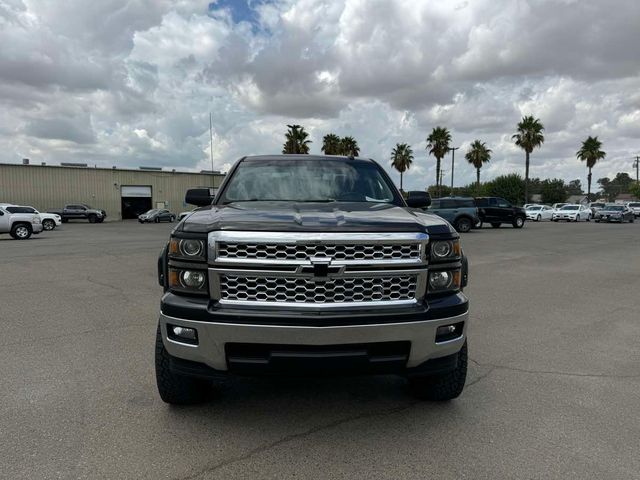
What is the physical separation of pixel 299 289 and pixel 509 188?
82800 mm

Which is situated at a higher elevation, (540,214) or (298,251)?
(298,251)

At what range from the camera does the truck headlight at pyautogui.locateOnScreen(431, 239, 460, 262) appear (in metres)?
2.91

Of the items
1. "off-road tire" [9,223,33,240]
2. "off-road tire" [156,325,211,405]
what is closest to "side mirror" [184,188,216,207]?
"off-road tire" [156,325,211,405]

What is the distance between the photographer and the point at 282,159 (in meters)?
4.66

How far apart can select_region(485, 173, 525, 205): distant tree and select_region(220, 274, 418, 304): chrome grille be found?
262 ft

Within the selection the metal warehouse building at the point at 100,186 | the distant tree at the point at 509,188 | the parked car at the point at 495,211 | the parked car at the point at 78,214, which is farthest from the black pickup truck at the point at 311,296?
the distant tree at the point at 509,188

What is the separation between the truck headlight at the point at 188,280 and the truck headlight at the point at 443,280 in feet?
4.52

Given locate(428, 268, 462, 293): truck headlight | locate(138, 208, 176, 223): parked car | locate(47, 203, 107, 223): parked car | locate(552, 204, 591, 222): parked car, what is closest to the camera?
locate(428, 268, 462, 293): truck headlight

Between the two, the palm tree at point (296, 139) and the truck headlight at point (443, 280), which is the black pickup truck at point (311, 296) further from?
the palm tree at point (296, 139)

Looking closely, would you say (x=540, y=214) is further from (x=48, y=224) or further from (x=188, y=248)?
(x=188, y=248)

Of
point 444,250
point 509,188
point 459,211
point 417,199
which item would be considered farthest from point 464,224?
point 509,188

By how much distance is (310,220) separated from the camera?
2.88 meters

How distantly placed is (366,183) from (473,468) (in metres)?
2.61

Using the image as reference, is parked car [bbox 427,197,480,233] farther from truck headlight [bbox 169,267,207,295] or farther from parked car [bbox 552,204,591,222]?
truck headlight [bbox 169,267,207,295]
